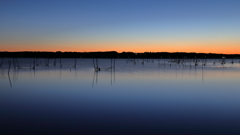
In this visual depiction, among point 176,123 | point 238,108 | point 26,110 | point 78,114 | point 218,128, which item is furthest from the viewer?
point 238,108

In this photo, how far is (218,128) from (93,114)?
3816 millimetres

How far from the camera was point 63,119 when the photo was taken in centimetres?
649

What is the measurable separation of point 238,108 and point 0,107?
9.06 metres

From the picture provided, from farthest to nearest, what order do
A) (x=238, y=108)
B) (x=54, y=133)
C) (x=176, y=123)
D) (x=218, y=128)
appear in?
1. (x=238, y=108)
2. (x=176, y=123)
3. (x=218, y=128)
4. (x=54, y=133)

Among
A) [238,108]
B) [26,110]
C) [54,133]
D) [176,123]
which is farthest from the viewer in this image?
[238,108]

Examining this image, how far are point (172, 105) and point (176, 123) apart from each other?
2.61m

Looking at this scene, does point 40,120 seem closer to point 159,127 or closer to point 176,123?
point 159,127

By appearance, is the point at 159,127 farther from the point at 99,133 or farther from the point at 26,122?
the point at 26,122

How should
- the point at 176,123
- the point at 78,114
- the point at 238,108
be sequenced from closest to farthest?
the point at 176,123, the point at 78,114, the point at 238,108

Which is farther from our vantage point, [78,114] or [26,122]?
[78,114]

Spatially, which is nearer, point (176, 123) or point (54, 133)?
point (54, 133)

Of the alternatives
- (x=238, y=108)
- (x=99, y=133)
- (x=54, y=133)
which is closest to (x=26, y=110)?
(x=54, y=133)

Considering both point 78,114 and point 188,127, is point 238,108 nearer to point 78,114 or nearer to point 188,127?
point 188,127

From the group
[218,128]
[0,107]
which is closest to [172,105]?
[218,128]
